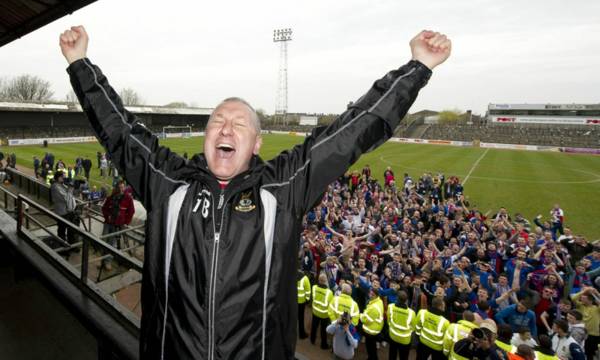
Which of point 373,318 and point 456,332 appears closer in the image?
point 456,332

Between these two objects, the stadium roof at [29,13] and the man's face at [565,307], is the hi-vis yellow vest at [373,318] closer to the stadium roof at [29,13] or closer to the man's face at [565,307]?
the man's face at [565,307]

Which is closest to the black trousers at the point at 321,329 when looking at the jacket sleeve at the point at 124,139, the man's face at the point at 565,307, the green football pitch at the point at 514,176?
the man's face at the point at 565,307

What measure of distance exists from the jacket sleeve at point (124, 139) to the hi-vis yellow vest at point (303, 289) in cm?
553

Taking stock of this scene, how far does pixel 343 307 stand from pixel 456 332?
5.49ft

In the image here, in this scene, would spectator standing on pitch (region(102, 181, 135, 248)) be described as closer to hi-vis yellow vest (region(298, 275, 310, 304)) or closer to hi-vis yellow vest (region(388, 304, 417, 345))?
hi-vis yellow vest (region(298, 275, 310, 304))

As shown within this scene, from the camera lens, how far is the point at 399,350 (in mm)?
5625

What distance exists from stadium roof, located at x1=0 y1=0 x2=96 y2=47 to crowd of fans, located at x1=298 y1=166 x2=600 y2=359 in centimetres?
501

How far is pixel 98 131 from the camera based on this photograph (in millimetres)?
1566

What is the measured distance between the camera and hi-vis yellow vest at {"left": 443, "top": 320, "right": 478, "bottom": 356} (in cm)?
492

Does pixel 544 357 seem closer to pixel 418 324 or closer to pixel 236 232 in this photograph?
pixel 418 324

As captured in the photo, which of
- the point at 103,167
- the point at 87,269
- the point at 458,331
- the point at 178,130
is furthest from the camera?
the point at 178,130

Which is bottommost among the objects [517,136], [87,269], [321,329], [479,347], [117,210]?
[321,329]

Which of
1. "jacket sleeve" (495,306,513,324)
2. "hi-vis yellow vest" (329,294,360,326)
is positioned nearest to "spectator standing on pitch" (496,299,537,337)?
"jacket sleeve" (495,306,513,324)

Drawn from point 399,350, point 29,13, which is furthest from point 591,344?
Answer: point 29,13
